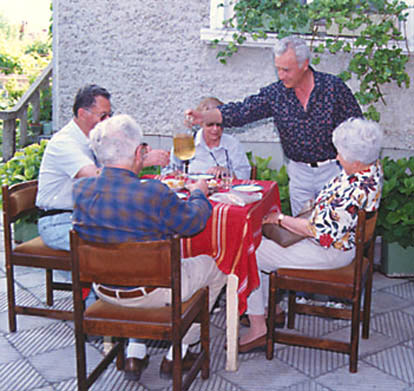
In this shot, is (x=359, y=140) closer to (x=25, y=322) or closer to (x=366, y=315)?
(x=366, y=315)

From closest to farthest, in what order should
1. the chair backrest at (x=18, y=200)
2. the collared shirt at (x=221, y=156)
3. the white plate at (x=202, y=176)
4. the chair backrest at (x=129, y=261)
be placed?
the chair backrest at (x=129, y=261), the chair backrest at (x=18, y=200), the white plate at (x=202, y=176), the collared shirt at (x=221, y=156)

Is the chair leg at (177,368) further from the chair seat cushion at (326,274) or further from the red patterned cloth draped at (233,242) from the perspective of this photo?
the chair seat cushion at (326,274)

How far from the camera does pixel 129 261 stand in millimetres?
2252

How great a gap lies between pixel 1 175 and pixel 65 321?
7.52 ft

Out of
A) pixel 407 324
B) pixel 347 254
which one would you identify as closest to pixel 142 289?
pixel 347 254

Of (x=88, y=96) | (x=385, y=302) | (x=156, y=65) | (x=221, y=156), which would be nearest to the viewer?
(x=88, y=96)

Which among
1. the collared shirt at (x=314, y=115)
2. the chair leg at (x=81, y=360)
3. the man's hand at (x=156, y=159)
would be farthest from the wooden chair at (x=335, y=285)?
the chair leg at (x=81, y=360)

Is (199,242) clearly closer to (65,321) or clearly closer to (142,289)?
(142,289)

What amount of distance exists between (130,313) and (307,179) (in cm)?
179

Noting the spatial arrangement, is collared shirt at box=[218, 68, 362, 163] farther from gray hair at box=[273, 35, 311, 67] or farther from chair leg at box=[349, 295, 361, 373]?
chair leg at box=[349, 295, 361, 373]

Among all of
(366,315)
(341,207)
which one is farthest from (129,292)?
(366,315)

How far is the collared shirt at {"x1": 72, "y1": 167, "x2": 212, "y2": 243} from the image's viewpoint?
2314mm

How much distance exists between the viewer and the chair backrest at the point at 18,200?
329 centimetres

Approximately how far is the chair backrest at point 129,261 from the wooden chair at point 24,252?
3.13ft
